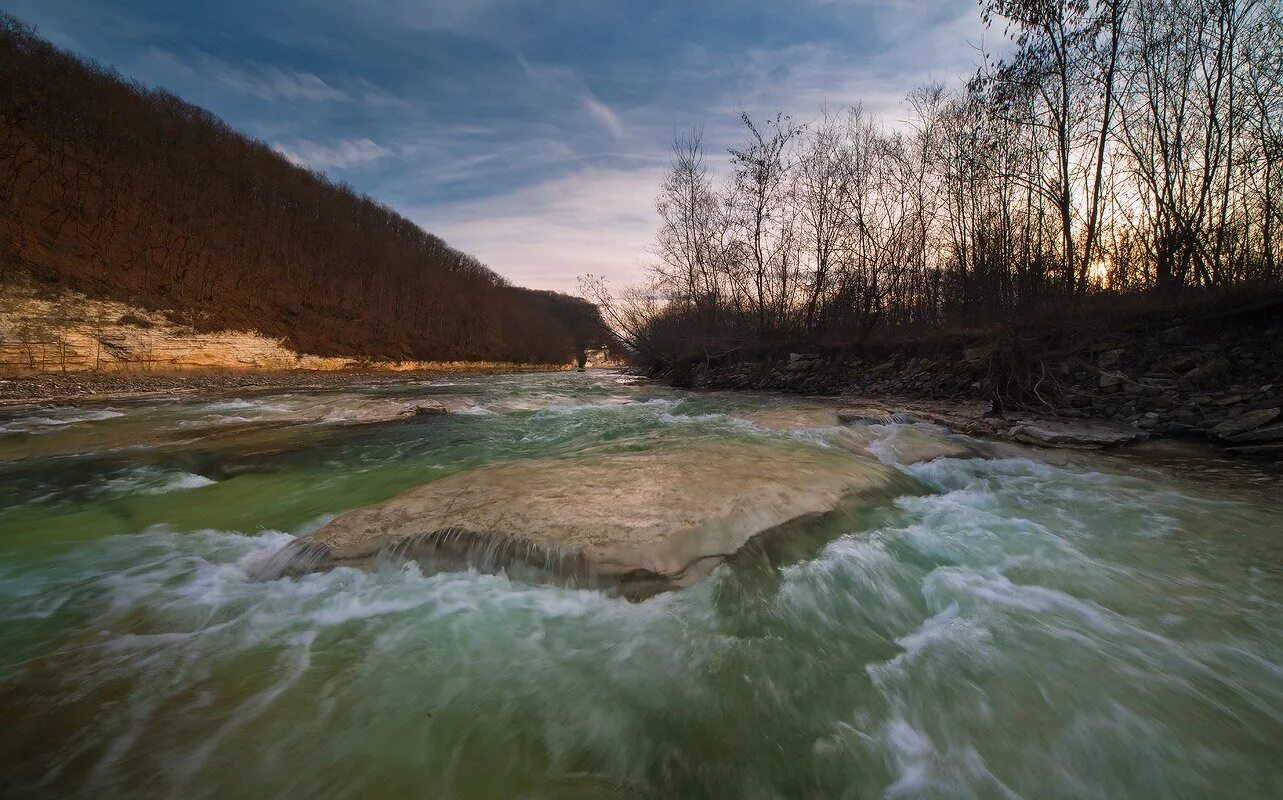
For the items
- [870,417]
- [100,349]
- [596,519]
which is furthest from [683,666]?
[100,349]

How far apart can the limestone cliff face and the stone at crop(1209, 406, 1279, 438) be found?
27867mm

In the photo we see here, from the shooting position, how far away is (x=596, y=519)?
3.00 metres

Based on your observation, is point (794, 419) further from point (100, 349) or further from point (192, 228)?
point (192, 228)

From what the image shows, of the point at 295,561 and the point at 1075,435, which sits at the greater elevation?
the point at 1075,435

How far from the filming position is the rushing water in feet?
5.13

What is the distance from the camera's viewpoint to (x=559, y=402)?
42.7ft

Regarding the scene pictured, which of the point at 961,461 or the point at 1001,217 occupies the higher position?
the point at 1001,217

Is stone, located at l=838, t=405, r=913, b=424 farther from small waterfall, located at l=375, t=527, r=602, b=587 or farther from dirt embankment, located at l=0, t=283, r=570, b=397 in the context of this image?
dirt embankment, located at l=0, t=283, r=570, b=397

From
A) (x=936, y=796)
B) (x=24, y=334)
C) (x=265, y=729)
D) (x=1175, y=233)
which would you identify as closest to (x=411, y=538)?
(x=265, y=729)

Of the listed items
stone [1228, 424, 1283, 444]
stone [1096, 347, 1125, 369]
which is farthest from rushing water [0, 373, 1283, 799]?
stone [1096, 347, 1125, 369]

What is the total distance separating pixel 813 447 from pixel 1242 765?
152 inches

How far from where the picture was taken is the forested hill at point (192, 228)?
795 inches

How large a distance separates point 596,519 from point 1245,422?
7987 millimetres

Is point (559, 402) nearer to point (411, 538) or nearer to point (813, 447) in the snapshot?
point (813, 447)
